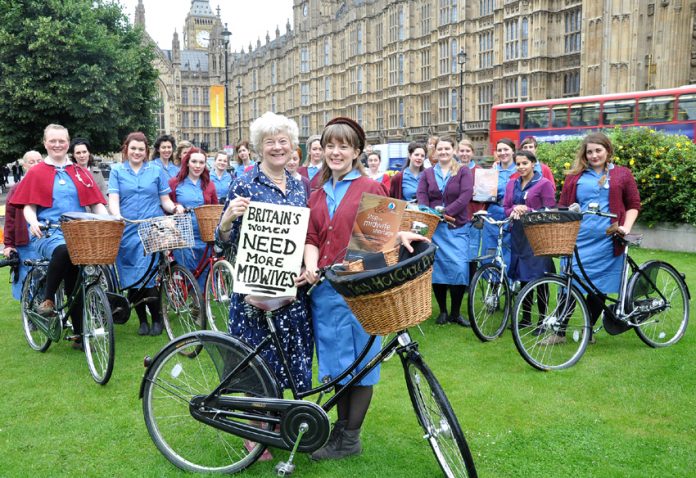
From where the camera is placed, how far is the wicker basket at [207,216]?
700 cm

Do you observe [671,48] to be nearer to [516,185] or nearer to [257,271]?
[516,185]

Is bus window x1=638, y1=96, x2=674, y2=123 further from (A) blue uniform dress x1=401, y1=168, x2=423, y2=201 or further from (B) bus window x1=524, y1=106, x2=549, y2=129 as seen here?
(A) blue uniform dress x1=401, y1=168, x2=423, y2=201

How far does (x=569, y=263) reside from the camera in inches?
220

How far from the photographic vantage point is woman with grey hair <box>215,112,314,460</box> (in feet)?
12.5

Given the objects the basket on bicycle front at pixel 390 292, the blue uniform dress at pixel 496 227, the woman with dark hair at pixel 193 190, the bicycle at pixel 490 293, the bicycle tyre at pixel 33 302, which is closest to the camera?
the basket on bicycle front at pixel 390 292

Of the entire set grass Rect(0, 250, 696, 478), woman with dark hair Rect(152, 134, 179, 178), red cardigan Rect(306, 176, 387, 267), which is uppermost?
woman with dark hair Rect(152, 134, 179, 178)

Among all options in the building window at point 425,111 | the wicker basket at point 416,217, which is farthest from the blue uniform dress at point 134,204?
the building window at point 425,111

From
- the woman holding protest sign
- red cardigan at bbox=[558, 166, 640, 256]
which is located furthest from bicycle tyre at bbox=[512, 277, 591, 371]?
the woman holding protest sign

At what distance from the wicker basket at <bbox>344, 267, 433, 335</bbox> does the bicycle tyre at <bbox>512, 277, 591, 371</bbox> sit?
2.51 m

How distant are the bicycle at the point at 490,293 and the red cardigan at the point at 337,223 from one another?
10.2ft

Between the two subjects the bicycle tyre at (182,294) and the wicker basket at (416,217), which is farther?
the bicycle tyre at (182,294)

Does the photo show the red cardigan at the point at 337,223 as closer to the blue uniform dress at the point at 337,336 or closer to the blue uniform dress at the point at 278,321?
the blue uniform dress at the point at 337,336

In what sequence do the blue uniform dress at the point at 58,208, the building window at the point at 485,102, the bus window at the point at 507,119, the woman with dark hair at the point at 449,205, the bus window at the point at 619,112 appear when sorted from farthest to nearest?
the building window at the point at 485,102
the bus window at the point at 507,119
the bus window at the point at 619,112
the woman with dark hair at the point at 449,205
the blue uniform dress at the point at 58,208

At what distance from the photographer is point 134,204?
6984 mm
